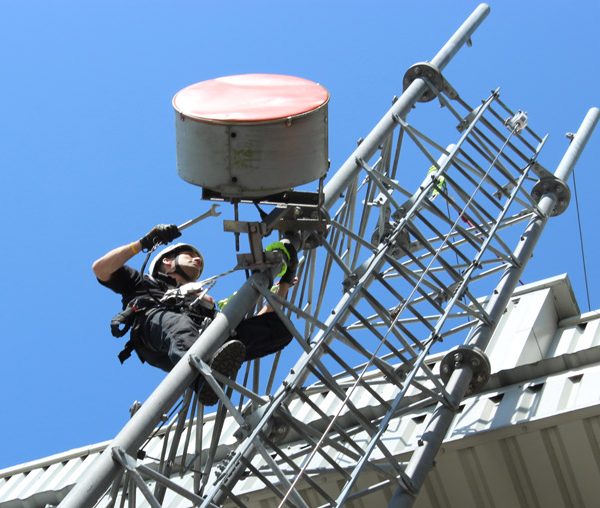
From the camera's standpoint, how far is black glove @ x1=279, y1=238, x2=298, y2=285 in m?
11.3

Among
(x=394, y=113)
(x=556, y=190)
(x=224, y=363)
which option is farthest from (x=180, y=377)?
(x=556, y=190)

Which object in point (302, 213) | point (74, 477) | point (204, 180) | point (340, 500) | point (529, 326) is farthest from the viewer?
point (74, 477)

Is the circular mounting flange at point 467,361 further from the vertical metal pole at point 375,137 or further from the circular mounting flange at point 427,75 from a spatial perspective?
the circular mounting flange at point 427,75

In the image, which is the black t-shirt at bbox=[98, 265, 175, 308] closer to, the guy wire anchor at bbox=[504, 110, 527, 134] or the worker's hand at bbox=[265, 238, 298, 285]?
the worker's hand at bbox=[265, 238, 298, 285]

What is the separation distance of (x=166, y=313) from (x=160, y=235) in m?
0.77

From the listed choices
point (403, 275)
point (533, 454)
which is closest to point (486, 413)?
point (533, 454)

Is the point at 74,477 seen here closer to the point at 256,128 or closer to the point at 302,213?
the point at 302,213

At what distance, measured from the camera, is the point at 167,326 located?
11.2 m

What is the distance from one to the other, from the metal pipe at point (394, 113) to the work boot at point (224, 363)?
6.70ft

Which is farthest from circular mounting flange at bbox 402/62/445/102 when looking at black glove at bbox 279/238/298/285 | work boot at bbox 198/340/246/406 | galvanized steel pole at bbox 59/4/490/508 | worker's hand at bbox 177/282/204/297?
work boot at bbox 198/340/246/406

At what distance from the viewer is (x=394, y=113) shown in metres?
13.2

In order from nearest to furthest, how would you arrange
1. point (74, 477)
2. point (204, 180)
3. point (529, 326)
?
point (204, 180)
point (529, 326)
point (74, 477)

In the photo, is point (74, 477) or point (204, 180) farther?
point (74, 477)

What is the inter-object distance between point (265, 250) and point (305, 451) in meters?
1.92
